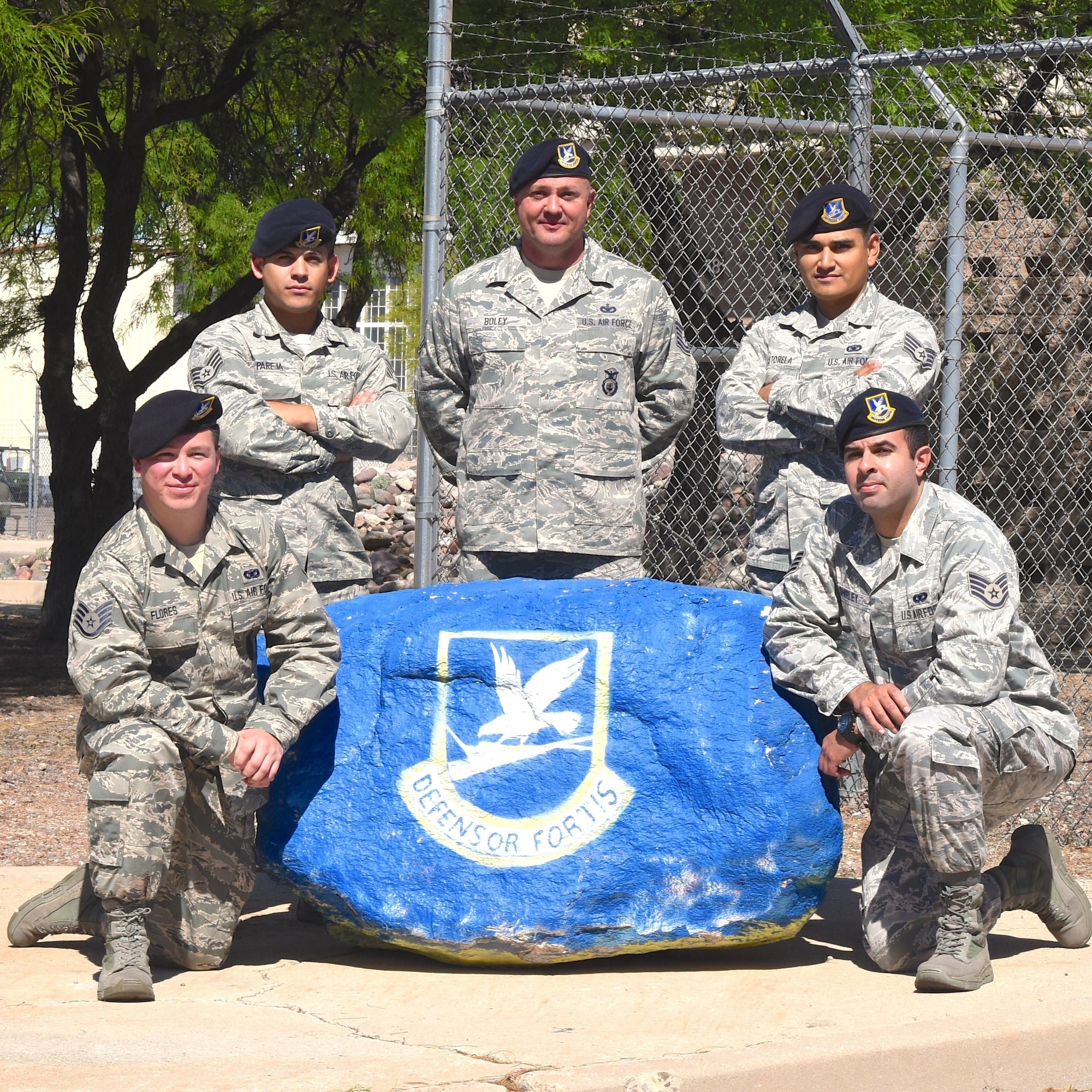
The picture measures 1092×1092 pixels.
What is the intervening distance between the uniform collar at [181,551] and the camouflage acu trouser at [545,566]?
100 cm

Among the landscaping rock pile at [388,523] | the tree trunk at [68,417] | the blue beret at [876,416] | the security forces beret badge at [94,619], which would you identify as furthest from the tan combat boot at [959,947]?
the tree trunk at [68,417]

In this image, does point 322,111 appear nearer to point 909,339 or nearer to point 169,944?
point 909,339

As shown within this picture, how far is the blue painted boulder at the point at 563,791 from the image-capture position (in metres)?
3.94

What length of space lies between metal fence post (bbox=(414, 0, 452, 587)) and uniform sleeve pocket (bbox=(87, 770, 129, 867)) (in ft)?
7.32

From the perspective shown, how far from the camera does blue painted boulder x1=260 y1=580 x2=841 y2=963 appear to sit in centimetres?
394

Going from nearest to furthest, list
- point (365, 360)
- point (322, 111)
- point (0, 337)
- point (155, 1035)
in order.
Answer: point (155, 1035) < point (365, 360) < point (322, 111) < point (0, 337)

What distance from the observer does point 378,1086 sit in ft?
10.2

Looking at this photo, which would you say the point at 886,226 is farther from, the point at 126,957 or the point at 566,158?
the point at 126,957

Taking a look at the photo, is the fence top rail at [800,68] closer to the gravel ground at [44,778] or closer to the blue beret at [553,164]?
the blue beret at [553,164]

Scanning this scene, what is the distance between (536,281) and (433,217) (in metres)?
1.34

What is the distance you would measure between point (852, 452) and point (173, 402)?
68.0 inches

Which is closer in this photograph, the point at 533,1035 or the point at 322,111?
the point at 533,1035

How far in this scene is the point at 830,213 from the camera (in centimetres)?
456

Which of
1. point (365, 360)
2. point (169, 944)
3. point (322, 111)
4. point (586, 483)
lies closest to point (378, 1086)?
point (169, 944)
